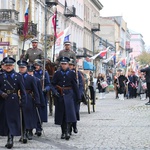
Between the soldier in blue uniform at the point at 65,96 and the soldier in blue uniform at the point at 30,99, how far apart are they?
56cm

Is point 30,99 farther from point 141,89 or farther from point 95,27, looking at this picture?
point 95,27

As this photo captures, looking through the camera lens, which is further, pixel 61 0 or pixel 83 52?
pixel 83 52

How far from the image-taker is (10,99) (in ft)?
41.0

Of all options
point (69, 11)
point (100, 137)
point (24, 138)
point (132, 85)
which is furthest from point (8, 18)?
point (24, 138)

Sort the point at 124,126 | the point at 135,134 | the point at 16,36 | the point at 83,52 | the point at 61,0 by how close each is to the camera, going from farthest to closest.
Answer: the point at 83,52 < the point at 61,0 < the point at 16,36 < the point at 124,126 < the point at 135,134

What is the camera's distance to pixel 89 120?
62.5ft

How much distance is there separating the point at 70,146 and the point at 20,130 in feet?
3.47

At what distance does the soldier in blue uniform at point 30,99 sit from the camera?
13.4 meters

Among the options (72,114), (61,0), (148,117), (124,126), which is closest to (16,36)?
(61,0)

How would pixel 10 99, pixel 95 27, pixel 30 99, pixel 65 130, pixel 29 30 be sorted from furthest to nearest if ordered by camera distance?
pixel 95 27, pixel 29 30, pixel 65 130, pixel 30 99, pixel 10 99

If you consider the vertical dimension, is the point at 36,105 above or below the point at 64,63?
below

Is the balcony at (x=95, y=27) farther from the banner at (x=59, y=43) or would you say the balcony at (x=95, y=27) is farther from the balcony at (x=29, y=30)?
the banner at (x=59, y=43)

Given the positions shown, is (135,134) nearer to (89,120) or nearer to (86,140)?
(86,140)

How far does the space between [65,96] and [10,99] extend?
6.10 feet
